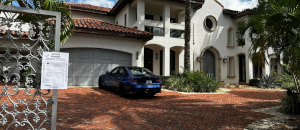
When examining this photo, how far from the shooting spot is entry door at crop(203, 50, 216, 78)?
19.6 metres

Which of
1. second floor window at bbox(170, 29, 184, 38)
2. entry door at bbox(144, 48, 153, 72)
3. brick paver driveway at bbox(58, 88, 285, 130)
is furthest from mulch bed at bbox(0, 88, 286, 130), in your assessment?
entry door at bbox(144, 48, 153, 72)

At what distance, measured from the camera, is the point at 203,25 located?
1912cm

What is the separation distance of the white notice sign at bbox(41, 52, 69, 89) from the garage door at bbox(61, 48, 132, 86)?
32.0 feet

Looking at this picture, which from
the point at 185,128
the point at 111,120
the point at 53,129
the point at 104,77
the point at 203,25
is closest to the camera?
the point at 53,129

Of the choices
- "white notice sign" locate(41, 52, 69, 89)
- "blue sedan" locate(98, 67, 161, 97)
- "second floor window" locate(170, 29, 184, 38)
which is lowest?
"blue sedan" locate(98, 67, 161, 97)

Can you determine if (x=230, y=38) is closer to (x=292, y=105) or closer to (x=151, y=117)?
(x=292, y=105)

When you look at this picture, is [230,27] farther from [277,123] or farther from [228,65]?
[277,123]

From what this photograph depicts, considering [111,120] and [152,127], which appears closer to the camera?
[152,127]

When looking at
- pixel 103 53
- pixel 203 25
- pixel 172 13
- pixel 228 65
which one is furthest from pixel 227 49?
pixel 103 53

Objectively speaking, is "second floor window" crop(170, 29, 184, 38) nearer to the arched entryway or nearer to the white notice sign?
the arched entryway

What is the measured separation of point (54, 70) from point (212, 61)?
18512mm

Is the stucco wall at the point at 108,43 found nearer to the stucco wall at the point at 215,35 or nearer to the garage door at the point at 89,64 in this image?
the garage door at the point at 89,64

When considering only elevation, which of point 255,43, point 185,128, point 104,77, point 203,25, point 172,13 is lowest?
point 185,128

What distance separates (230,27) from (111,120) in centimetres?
1822
